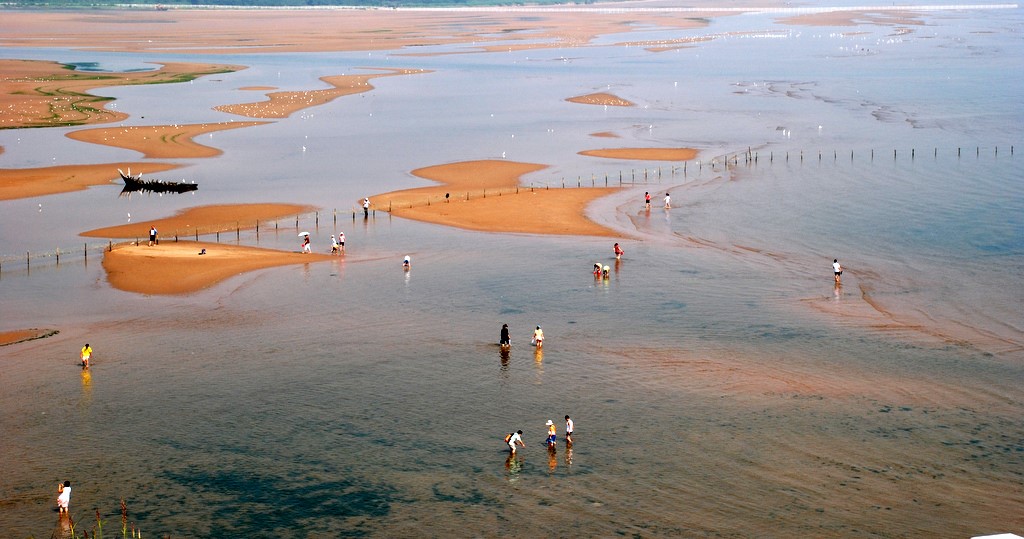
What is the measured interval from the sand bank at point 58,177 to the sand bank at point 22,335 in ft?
99.6

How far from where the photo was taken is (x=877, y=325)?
41.2 meters

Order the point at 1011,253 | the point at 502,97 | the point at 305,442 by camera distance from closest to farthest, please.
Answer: the point at 305,442 < the point at 1011,253 < the point at 502,97

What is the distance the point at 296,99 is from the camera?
118m

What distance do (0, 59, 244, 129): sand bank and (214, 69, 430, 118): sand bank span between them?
11892 mm

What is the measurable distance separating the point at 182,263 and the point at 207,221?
1076 centimetres

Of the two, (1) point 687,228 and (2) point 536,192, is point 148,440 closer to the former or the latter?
(1) point 687,228

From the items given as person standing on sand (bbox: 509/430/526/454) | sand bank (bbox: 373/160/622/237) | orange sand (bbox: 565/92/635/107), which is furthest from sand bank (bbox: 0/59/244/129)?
person standing on sand (bbox: 509/430/526/454)

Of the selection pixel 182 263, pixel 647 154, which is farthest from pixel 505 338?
pixel 647 154

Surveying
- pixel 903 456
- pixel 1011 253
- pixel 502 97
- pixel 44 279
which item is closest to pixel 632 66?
pixel 502 97

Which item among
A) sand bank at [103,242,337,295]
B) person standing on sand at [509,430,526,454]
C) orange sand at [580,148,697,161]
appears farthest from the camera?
orange sand at [580,148,697,161]

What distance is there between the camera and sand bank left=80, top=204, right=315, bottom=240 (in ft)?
191

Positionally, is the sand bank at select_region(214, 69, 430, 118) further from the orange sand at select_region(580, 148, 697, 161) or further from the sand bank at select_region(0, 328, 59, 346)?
the sand bank at select_region(0, 328, 59, 346)

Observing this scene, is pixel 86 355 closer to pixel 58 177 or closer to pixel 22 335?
pixel 22 335

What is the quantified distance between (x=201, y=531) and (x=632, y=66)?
137 m
